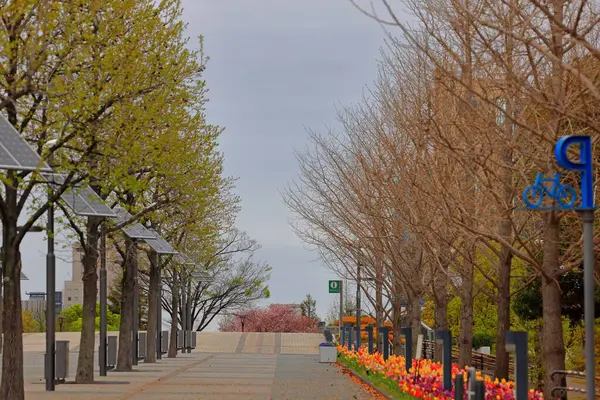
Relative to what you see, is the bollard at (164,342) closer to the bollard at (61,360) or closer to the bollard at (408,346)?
the bollard at (61,360)

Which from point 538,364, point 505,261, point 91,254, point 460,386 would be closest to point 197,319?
point 538,364

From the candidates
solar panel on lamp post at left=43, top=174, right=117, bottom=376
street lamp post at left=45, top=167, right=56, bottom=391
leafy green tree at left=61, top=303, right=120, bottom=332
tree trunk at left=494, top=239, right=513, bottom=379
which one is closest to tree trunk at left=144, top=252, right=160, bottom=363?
solar panel on lamp post at left=43, top=174, right=117, bottom=376

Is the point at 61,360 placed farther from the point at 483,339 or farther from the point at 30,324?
the point at 30,324

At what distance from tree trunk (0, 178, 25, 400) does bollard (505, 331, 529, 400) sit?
988 cm

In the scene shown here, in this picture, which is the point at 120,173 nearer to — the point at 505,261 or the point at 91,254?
the point at 505,261

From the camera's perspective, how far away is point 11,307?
20969 millimetres

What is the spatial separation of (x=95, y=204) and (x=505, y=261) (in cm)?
881

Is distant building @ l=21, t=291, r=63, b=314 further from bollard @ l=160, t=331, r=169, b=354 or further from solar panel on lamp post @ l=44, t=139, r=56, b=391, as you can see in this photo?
solar panel on lamp post @ l=44, t=139, r=56, b=391

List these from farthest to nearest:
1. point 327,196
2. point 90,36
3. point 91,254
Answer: point 327,196
point 91,254
point 90,36

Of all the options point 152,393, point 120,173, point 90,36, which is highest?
point 90,36

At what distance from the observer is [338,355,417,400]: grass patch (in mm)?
23455

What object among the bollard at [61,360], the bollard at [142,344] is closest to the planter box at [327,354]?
the bollard at [142,344]

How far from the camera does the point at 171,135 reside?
2555 cm

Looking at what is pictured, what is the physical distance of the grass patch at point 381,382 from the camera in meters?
23.5
